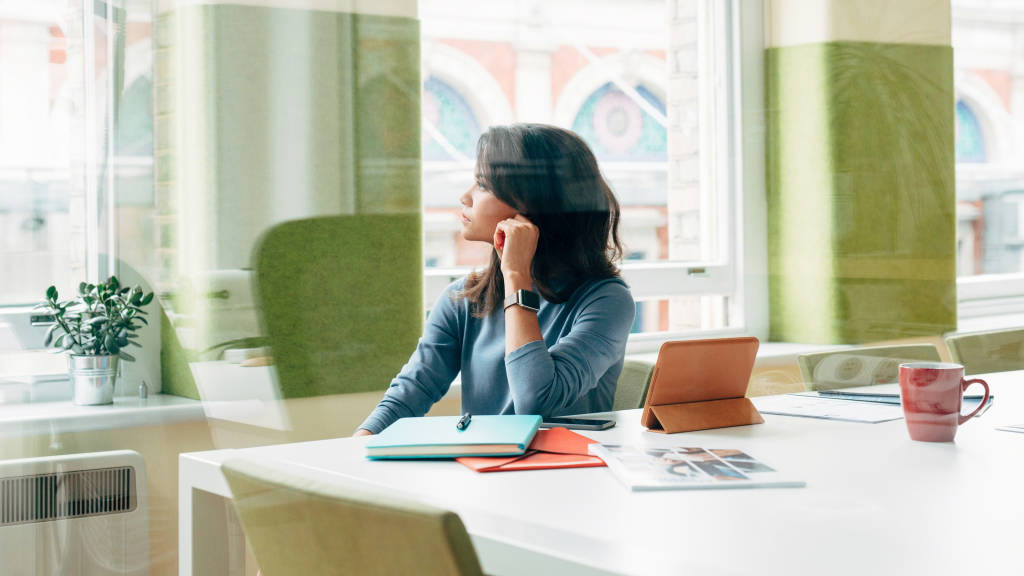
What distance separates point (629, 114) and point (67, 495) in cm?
226

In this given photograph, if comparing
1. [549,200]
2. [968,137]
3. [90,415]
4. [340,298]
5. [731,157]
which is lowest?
[90,415]

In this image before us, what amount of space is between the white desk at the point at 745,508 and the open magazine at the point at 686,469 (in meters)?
0.02

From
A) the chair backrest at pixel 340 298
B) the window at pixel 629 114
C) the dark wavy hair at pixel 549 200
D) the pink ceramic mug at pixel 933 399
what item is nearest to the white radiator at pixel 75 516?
the chair backrest at pixel 340 298

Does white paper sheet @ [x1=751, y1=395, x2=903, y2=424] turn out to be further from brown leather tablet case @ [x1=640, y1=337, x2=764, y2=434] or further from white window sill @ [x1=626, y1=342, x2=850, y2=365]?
white window sill @ [x1=626, y1=342, x2=850, y2=365]

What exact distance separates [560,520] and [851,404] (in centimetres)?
97

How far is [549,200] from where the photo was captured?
216 centimetres

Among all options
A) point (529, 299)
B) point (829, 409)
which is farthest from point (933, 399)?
point (529, 299)

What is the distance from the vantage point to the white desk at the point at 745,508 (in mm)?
853

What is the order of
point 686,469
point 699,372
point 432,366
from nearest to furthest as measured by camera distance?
1. point 686,469
2. point 699,372
3. point 432,366

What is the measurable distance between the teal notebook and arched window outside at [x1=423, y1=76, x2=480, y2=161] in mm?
1706

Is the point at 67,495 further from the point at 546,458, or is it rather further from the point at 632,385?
the point at 546,458

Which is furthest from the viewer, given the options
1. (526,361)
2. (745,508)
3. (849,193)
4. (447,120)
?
(849,193)

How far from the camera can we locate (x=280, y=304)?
2.57 m

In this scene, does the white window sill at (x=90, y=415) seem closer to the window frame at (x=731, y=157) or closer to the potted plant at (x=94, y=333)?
the potted plant at (x=94, y=333)
